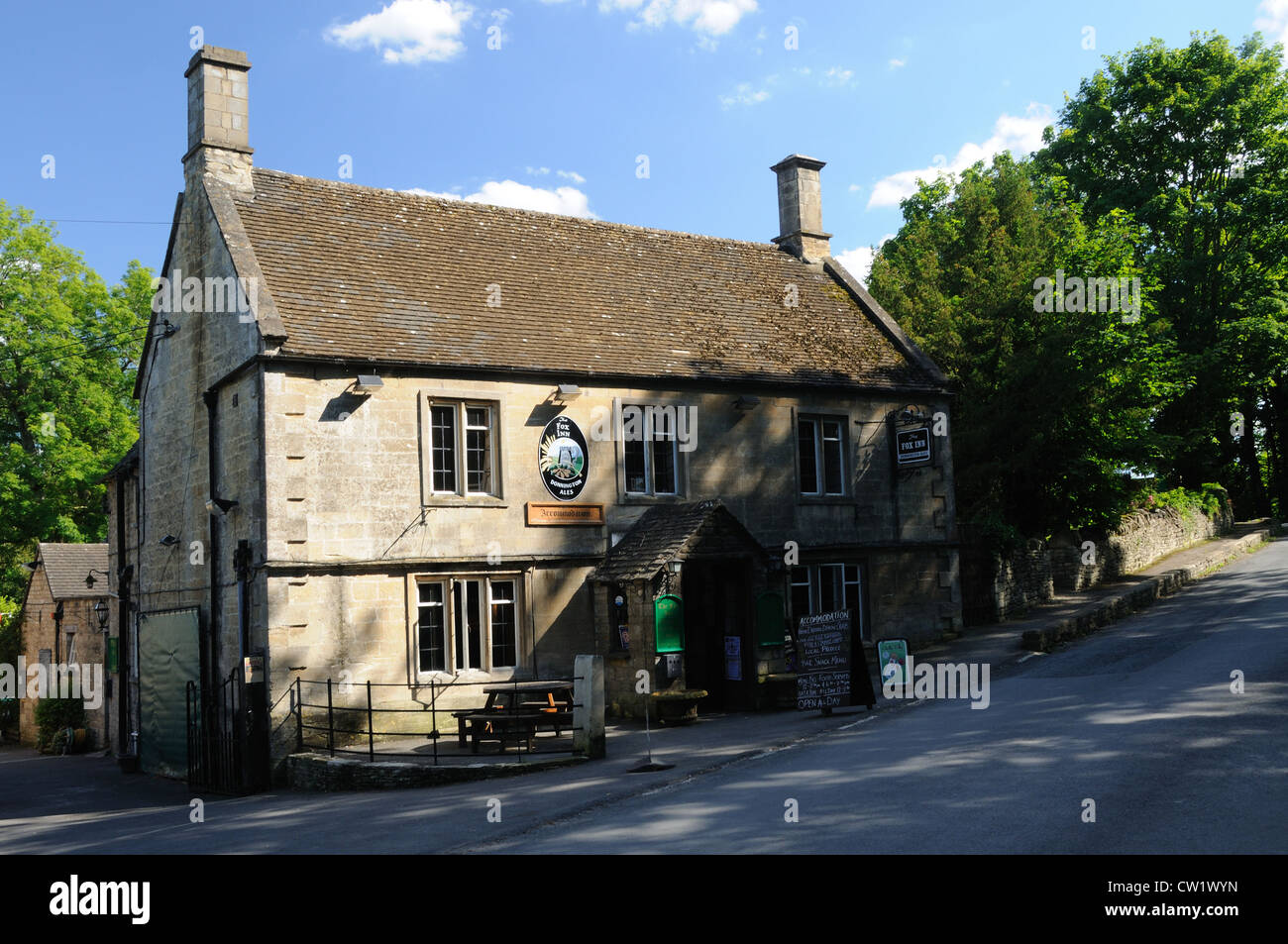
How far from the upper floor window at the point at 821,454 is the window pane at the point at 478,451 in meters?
7.00

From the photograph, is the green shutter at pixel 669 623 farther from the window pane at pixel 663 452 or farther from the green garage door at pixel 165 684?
the green garage door at pixel 165 684

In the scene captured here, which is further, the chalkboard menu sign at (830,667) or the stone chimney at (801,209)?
the stone chimney at (801,209)

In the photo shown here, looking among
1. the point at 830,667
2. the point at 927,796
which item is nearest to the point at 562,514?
the point at 830,667

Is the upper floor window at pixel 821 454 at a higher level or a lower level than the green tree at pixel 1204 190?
lower

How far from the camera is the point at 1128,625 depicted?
73.6 feet

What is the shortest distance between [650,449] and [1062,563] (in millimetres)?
14351

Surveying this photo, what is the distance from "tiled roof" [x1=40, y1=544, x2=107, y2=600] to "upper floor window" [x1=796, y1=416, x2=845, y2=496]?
20095 millimetres

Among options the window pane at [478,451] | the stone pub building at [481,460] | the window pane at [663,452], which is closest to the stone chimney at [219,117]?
the stone pub building at [481,460]

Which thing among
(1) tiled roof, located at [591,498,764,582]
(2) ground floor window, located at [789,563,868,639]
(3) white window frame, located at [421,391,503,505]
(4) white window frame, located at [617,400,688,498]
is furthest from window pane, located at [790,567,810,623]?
(3) white window frame, located at [421,391,503,505]

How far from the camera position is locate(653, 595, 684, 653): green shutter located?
62.0 ft

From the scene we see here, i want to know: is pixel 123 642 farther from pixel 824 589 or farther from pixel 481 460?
pixel 824 589

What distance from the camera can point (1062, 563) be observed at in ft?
98.8

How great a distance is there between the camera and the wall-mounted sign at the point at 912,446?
78.7 ft
